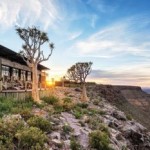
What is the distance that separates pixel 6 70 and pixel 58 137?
2055 centimetres

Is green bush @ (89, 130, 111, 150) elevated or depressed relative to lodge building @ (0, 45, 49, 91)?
depressed

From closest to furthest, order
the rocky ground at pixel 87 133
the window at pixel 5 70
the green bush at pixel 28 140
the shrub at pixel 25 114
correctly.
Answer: the green bush at pixel 28 140
the rocky ground at pixel 87 133
the shrub at pixel 25 114
the window at pixel 5 70

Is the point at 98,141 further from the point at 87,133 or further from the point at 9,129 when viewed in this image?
the point at 9,129

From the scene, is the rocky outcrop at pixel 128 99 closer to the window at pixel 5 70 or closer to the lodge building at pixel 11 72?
the lodge building at pixel 11 72

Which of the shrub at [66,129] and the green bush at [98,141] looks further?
the shrub at [66,129]

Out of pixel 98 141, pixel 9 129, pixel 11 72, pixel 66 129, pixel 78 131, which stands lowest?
pixel 98 141

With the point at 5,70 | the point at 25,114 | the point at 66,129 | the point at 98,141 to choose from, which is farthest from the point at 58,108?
the point at 5,70

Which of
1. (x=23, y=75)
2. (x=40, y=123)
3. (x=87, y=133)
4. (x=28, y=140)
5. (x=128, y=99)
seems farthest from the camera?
(x=128, y=99)

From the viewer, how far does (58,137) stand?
60.6 feet

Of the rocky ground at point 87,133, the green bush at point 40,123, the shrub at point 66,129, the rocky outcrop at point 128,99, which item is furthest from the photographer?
the rocky outcrop at point 128,99

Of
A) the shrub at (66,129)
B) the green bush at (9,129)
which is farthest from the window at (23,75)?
the green bush at (9,129)

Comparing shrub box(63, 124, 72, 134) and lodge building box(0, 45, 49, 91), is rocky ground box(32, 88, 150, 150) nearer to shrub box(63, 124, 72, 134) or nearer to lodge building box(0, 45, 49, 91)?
shrub box(63, 124, 72, 134)

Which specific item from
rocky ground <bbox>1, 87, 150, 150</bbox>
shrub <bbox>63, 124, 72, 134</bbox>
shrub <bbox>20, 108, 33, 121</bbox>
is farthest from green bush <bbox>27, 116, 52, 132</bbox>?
shrub <bbox>63, 124, 72, 134</bbox>

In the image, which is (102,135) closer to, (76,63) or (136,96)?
(76,63)
